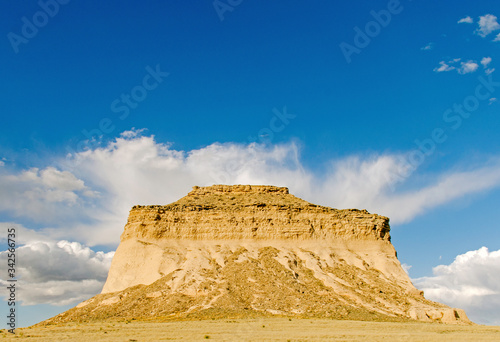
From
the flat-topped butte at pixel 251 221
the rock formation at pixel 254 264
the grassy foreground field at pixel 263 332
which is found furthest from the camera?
the flat-topped butte at pixel 251 221

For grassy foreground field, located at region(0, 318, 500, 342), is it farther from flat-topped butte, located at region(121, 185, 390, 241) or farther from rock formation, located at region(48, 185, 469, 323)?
flat-topped butte, located at region(121, 185, 390, 241)

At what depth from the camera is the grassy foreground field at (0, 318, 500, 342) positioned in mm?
23312

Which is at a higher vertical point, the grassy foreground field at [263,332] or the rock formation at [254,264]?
the rock formation at [254,264]

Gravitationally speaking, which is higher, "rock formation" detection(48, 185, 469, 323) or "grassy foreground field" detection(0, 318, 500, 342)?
"rock formation" detection(48, 185, 469, 323)

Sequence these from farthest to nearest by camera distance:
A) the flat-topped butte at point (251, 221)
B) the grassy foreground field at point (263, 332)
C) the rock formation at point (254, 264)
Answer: the flat-topped butte at point (251, 221)
the rock formation at point (254, 264)
the grassy foreground field at point (263, 332)

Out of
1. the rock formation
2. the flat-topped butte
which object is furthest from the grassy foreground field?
the flat-topped butte

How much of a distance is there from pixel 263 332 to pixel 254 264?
1883 cm

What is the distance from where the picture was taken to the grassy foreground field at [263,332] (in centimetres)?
2331

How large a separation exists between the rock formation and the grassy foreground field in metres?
4.20

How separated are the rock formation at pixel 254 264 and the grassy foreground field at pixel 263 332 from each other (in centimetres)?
420

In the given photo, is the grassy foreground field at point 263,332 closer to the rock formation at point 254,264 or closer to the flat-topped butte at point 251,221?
the rock formation at point 254,264

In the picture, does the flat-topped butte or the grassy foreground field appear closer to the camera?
the grassy foreground field


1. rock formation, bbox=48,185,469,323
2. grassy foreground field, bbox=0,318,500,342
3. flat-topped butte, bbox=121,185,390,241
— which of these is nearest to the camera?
grassy foreground field, bbox=0,318,500,342

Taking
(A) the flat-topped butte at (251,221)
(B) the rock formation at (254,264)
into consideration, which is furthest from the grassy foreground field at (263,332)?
(A) the flat-topped butte at (251,221)
